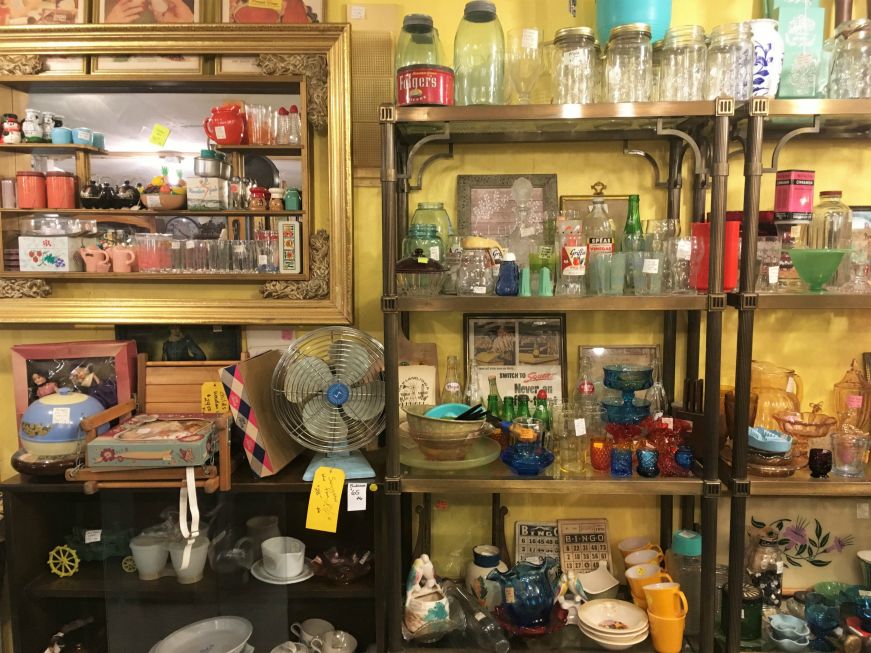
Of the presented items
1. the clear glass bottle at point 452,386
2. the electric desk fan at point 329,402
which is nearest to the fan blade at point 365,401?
the electric desk fan at point 329,402

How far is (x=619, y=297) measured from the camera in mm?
1689

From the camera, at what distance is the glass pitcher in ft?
6.41

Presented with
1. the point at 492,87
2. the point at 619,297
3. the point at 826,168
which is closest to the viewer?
the point at 619,297

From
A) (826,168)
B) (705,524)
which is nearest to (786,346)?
(826,168)

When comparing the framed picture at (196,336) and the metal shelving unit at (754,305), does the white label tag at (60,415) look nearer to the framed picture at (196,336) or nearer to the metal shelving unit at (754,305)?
the framed picture at (196,336)

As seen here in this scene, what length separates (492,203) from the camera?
2094 millimetres

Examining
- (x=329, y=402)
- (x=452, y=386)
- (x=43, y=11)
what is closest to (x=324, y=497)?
(x=329, y=402)

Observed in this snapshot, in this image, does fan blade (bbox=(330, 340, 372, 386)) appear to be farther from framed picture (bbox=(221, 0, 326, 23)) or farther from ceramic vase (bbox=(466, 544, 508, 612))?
framed picture (bbox=(221, 0, 326, 23))

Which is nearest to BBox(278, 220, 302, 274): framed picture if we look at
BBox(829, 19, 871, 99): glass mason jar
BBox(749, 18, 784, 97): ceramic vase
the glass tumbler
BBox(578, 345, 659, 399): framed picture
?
the glass tumbler

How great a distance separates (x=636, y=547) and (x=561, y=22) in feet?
5.63

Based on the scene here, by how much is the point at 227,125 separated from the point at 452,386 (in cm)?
110

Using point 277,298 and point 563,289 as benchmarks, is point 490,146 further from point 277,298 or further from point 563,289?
point 277,298

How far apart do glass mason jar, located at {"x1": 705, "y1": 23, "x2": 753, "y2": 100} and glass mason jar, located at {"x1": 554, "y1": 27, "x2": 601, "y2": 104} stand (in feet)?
1.05

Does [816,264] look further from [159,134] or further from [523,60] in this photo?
[159,134]
